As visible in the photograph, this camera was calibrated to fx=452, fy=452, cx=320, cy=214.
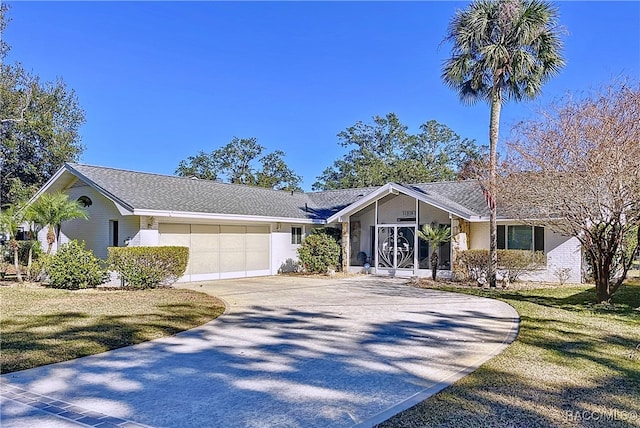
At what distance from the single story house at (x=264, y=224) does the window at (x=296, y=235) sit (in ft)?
0.16

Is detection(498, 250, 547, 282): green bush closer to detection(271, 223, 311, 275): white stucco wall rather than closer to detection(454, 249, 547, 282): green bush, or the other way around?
detection(454, 249, 547, 282): green bush

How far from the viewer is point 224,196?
19.7 metres

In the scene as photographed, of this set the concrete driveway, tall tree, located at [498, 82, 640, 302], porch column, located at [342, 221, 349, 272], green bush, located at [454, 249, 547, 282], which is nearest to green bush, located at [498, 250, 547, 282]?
green bush, located at [454, 249, 547, 282]

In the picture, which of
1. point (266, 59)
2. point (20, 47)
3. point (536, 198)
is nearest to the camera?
point (536, 198)

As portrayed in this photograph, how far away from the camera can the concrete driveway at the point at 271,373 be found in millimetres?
4418

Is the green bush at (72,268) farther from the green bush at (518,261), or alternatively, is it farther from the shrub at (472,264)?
the green bush at (518,261)

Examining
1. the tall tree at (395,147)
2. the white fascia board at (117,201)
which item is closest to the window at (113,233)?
the white fascia board at (117,201)

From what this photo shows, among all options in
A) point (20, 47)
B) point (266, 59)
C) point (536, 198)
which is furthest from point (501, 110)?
point (20, 47)

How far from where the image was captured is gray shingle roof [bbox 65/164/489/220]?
51.6 ft

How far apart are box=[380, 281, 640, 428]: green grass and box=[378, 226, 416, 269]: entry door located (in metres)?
10.3

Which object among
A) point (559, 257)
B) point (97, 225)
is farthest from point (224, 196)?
point (559, 257)

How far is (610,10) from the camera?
1255 cm

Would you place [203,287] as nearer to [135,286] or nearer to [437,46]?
[135,286]

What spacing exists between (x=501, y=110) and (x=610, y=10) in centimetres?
435
